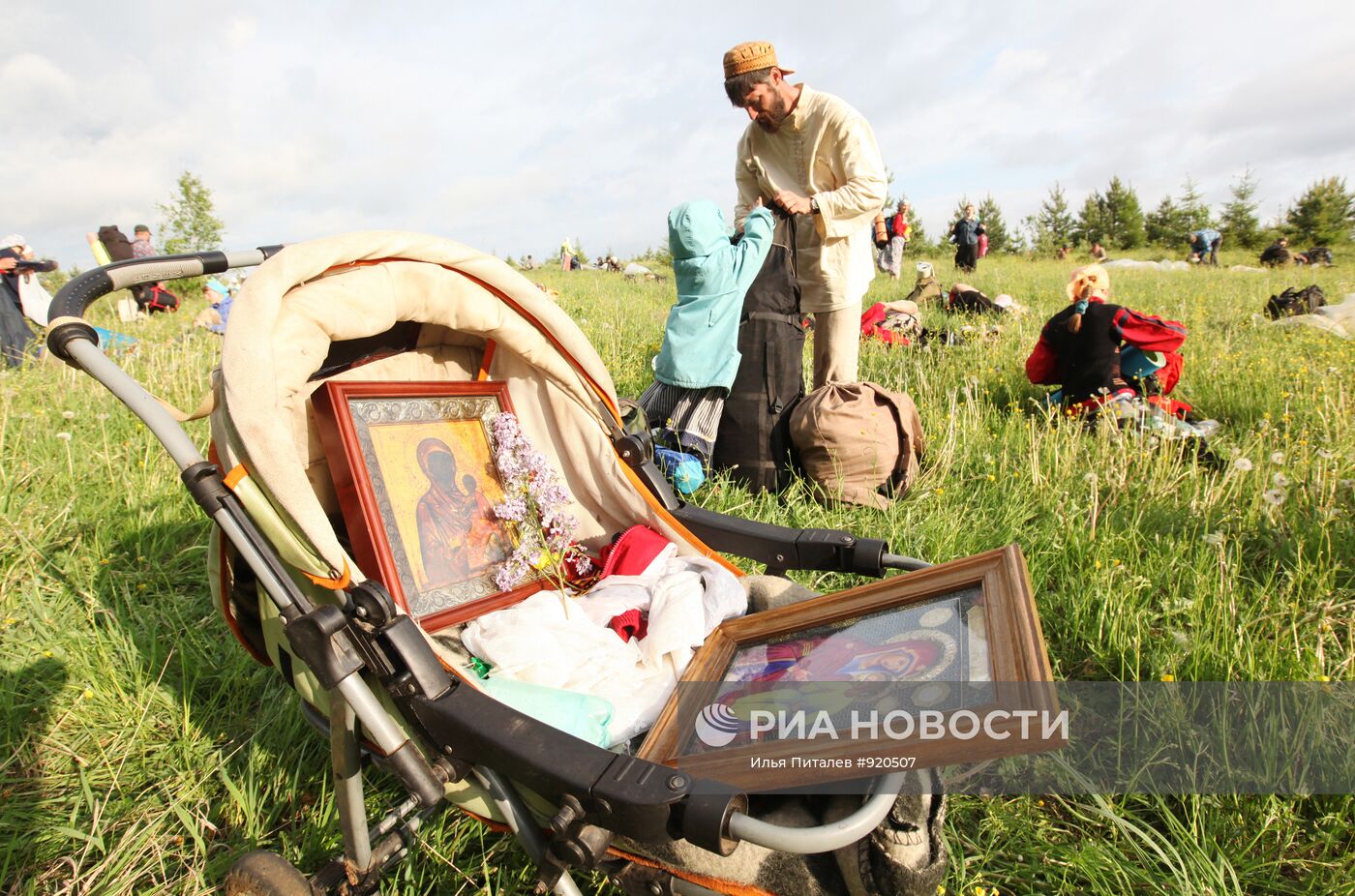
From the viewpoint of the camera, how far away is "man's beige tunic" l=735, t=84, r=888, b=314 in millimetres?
4371

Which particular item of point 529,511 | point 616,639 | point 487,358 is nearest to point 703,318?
point 487,358

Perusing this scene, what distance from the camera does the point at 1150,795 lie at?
6.73 ft

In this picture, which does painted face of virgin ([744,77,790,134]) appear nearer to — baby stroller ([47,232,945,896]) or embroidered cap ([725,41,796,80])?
embroidered cap ([725,41,796,80])

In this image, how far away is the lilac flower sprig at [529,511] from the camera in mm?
2406

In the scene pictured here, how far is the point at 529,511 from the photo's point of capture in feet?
8.13

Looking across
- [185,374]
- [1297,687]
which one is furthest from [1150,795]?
[185,374]

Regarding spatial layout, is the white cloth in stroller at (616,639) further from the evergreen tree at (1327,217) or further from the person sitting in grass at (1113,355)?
the evergreen tree at (1327,217)

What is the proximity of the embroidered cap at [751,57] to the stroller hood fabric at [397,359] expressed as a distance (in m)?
2.65

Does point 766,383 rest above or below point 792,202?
below

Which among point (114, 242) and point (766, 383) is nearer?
point (766, 383)

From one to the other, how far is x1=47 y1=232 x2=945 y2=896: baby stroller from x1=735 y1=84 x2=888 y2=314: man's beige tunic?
285cm

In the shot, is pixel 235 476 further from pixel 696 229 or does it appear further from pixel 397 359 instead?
pixel 696 229

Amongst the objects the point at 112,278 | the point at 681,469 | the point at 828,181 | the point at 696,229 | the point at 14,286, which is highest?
the point at 14,286

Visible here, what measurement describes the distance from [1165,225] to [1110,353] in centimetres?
3256
